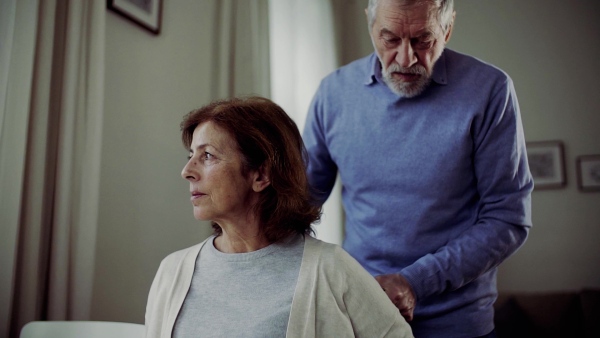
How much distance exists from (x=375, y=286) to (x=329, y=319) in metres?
0.13

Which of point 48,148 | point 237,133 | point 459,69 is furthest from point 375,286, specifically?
point 48,148

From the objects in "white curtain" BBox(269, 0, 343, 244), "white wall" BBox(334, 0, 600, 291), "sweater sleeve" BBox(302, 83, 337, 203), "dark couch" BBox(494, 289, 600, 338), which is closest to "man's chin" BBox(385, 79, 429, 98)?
"sweater sleeve" BBox(302, 83, 337, 203)

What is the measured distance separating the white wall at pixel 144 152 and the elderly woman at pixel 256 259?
68 centimetres

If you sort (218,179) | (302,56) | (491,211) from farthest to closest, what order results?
1. (302,56)
2. (491,211)
3. (218,179)

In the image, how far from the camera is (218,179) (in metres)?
1.26

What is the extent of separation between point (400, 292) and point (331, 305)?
18 cm

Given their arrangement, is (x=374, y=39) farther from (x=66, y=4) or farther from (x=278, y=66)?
(x=278, y=66)

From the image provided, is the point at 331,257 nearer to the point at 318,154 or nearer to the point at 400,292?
the point at 400,292

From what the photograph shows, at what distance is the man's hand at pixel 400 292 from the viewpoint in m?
1.23

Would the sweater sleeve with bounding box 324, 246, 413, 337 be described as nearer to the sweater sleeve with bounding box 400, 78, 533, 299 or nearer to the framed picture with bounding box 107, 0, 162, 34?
the sweater sleeve with bounding box 400, 78, 533, 299

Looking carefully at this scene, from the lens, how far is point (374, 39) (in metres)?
1.51

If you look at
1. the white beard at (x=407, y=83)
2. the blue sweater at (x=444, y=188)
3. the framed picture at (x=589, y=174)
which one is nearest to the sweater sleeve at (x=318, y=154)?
the blue sweater at (x=444, y=188)

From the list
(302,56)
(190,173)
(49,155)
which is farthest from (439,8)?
(302,56)

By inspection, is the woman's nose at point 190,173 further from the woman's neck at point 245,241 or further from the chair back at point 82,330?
the chair back at point 82,330
